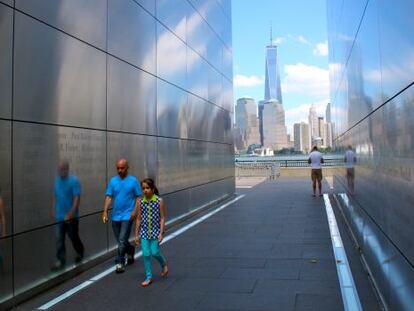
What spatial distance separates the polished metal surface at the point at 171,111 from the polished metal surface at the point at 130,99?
15.6 inches

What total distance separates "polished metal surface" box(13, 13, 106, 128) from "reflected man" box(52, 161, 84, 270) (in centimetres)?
83

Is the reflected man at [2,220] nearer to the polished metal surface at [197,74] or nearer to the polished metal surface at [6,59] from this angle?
the polished metal surface at [6,59]

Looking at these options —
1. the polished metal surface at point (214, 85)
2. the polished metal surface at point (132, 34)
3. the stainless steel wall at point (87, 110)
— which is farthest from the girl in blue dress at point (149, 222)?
the polished metal surface at point (214, 85)

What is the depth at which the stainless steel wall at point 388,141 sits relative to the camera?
3.94m

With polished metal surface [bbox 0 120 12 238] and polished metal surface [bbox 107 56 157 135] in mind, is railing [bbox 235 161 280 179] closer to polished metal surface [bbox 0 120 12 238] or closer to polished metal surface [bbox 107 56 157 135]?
polished metal surface [bbox 107 56 157 135]

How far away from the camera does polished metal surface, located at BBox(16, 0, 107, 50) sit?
20.8 feet

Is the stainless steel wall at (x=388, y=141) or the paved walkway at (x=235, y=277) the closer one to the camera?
the stainless steel wall at (x=388, y=141)

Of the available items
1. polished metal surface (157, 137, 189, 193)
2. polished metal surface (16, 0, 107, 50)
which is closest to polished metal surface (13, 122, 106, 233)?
polished metal surface (16, 0, 107, 50)

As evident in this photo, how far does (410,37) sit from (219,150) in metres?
14.4

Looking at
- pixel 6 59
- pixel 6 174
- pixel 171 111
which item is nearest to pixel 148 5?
pixel 171 111

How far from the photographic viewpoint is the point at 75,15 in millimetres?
7328

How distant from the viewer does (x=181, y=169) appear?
1291cm

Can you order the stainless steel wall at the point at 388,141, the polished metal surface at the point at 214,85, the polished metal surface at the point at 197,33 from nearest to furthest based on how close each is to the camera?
the stainless steel wall at the point at 388,141 → the polished metal surface at the point at 197,33 → the polished metal surface at the point at 214,85

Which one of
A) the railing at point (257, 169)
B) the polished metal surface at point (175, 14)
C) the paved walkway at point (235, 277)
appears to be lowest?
the paved walkway at point (235, 277)
